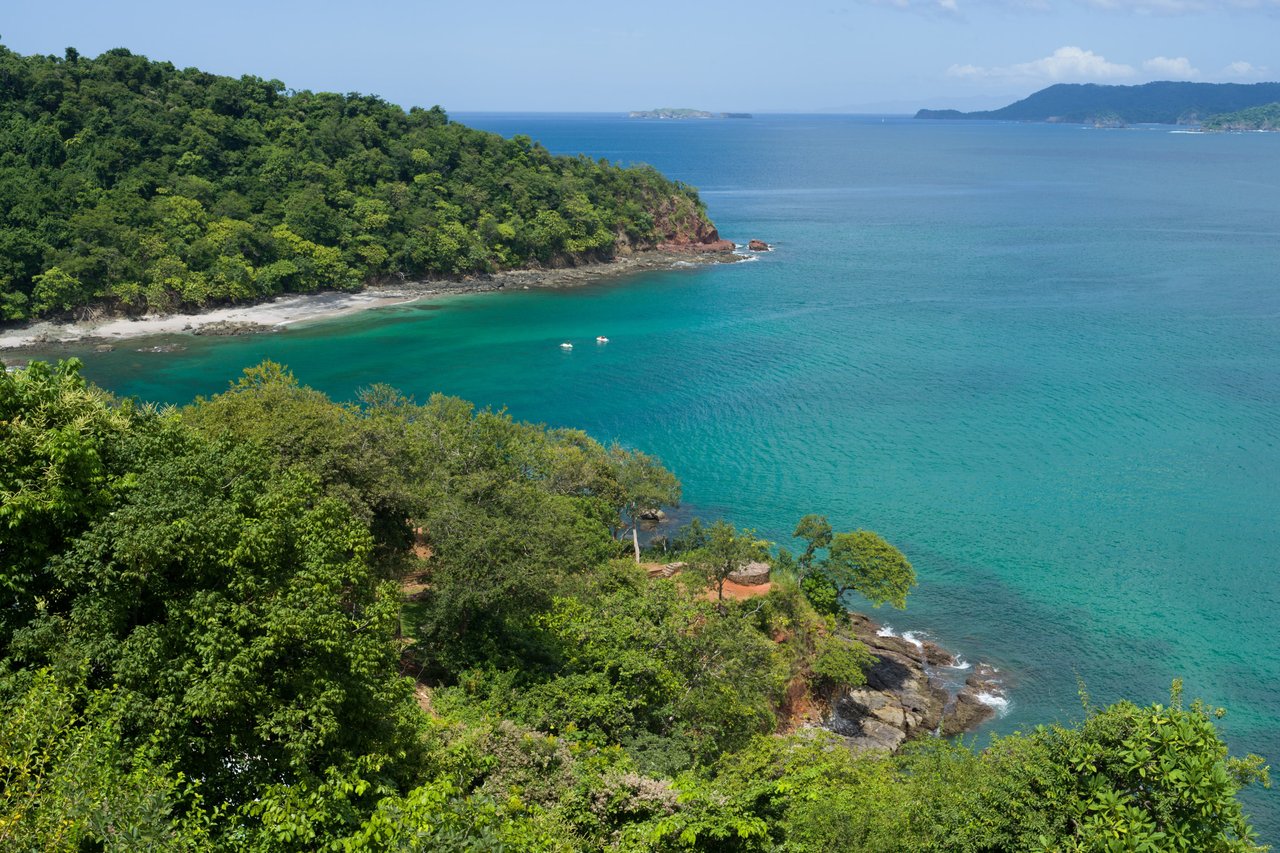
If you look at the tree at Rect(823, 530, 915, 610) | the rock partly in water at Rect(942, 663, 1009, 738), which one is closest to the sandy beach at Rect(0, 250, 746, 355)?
the tree at Rect(823, 530, 915, 610)

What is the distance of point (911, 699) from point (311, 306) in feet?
194

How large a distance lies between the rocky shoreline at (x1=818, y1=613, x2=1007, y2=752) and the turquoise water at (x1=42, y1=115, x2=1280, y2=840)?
123 centimetres

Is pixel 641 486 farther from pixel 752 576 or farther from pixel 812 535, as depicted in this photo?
pixel 812 535

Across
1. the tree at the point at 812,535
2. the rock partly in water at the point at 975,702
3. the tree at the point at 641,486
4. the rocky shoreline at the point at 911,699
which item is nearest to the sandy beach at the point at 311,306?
the tree at the point at 641,486

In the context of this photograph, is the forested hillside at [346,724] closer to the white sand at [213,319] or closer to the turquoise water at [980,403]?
the turquoise water at [980,403]

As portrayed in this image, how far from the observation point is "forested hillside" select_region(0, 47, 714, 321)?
6631cm

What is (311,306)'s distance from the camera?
72625 millimetres

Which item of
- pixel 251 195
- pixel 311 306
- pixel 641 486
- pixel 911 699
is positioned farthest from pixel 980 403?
pixel 251 195

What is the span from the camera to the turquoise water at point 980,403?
109 feet

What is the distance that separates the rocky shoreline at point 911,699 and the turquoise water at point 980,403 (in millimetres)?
1232

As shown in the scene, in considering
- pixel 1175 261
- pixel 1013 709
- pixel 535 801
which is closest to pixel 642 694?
pixel 535 801

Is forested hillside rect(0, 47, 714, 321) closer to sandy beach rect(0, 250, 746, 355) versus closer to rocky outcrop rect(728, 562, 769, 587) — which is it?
sandy beach rect(0, 250, 746, 355)

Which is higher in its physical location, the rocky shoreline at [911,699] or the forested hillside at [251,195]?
the forested hillside at [251,195]

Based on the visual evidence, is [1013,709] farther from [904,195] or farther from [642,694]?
[904,195]
